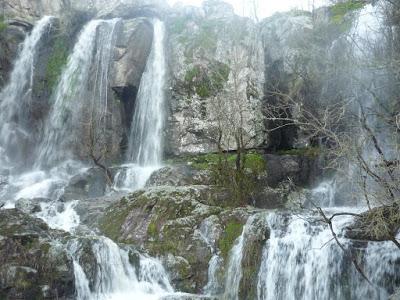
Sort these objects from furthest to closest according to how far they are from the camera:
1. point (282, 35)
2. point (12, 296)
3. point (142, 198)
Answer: point (282, 35) → point (142, 198) → point (12, 296)

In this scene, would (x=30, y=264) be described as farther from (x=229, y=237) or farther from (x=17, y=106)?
(x=17, y=106)

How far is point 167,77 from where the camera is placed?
28234mm

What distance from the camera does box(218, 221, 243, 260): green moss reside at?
14500 millimetres

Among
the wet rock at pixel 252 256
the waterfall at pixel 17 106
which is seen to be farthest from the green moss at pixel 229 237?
the waterfall at pixel 17 106

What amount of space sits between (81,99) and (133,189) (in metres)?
8.24

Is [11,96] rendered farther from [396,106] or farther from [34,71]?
[396,106]

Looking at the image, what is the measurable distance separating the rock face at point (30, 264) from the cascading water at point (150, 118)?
12.1m

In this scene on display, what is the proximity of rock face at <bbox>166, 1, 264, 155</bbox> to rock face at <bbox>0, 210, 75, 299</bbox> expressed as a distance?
1265cm

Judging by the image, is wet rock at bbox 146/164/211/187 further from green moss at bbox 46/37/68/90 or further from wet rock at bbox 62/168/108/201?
green moss at bbox 46/37/68/90

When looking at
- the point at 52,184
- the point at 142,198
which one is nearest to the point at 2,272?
the point at 142,198

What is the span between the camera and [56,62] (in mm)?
31250

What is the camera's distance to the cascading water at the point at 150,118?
26797 mm

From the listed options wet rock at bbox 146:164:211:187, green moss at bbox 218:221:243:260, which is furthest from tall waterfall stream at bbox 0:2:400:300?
wet rock at bbox 146:164:211:187

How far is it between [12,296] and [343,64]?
16007mm
